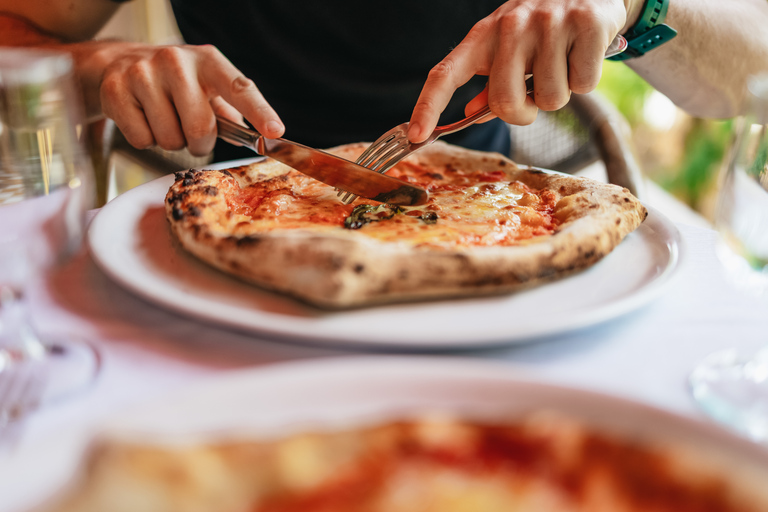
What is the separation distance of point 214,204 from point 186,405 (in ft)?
2.42

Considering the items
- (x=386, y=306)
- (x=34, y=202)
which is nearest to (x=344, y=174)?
(x=386, y=306)

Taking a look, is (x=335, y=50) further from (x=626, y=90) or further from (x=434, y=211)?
(x=626, y=90)

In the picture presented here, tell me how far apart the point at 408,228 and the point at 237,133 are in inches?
20.8

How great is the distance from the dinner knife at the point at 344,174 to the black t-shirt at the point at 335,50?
2.49 ft

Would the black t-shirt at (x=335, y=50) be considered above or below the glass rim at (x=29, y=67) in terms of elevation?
below

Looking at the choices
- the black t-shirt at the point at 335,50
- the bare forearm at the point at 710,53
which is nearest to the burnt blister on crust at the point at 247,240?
the black t-shirt at the point at 335,50

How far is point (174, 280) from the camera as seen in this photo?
815mm

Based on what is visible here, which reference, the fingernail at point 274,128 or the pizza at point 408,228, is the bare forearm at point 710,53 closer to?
the pizza at point 408,228

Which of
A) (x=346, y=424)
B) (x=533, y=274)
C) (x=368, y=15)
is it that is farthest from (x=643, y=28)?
(x=346, y=424)

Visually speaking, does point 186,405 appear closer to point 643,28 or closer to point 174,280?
point 174,280

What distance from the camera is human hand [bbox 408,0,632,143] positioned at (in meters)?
1.24

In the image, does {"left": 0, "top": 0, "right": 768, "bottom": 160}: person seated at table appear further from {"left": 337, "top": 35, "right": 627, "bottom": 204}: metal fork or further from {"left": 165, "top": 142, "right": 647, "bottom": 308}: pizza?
{"left": 337, "top": 35, "right": 627, "bottom": 204}: metal fork

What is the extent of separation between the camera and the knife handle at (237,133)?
128 centimetres

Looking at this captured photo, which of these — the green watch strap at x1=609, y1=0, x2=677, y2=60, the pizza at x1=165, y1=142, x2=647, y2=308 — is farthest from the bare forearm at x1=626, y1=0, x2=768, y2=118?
the pizza at x1=165, y1=142, x2=647, y2=308
